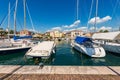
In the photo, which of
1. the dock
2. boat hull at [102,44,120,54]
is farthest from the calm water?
the dock

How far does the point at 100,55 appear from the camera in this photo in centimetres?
1981

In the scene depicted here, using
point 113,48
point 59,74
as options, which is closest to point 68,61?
point 113,48

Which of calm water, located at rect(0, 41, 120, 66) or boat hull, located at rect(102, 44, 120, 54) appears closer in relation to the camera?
calm water, located at rect(0, 41, 120, 66)

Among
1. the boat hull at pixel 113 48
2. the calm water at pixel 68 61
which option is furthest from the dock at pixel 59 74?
the boat hull at pixel 113 48

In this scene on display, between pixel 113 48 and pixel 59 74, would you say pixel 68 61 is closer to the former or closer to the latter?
pixel 113 48

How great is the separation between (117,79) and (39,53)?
1155 centimetres

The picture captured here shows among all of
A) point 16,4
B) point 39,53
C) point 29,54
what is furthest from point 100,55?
point 16,4

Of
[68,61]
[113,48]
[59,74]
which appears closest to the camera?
[59,74]

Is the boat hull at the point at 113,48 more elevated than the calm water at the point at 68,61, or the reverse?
the boat hull at the point at 113,48

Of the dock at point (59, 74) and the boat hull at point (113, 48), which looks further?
the boat hull at point (113, 48)

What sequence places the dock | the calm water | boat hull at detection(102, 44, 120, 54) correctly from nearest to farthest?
1. the dock
2. the calm water
3. boat hull at detection(102, 44, 120, 54)

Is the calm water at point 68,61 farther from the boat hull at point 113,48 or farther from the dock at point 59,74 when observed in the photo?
the dock at point 59,74

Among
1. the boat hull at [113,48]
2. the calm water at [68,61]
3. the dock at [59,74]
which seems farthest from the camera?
the boat hull at [113,48]

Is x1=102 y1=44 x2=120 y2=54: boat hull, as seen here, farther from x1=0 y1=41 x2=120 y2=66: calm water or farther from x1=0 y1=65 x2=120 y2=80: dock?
x1=0 y1=65 x2=120 y2=80: dock
